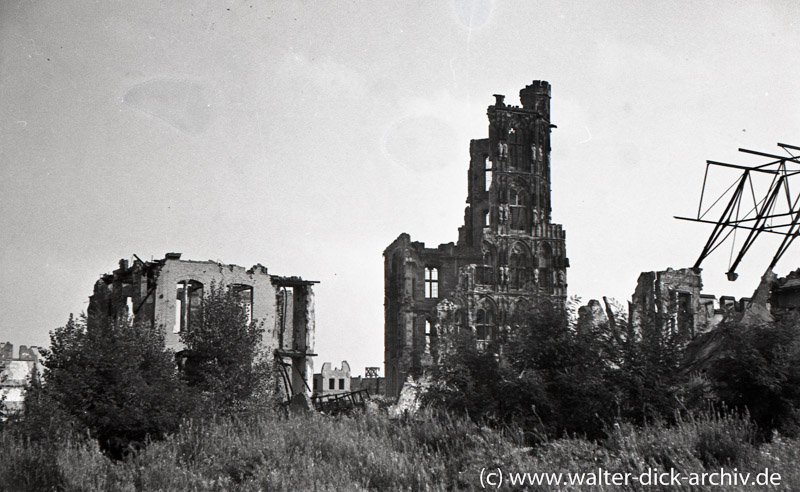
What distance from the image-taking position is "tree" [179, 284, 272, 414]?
27.5m

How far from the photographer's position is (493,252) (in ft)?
177

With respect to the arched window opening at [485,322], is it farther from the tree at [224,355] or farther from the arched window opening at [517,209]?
the tree at [224,355]

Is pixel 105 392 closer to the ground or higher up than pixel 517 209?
closer to the ground

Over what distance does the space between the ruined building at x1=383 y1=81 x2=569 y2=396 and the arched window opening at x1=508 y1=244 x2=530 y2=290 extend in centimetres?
6

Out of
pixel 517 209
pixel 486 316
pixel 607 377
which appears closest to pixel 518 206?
pixel 517 209

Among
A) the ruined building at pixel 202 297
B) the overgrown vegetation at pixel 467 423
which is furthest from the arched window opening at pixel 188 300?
the overgrown vegetation at pixel 467 423

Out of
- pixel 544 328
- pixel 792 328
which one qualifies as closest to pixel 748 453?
pixel 792 328

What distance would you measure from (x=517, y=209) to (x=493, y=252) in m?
3.40

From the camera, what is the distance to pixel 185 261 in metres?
36.1

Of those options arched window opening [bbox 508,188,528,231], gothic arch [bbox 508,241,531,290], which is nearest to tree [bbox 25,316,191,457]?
gothic arch [bbox 508,241,531,290]

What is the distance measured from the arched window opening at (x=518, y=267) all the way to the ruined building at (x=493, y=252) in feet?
0.20

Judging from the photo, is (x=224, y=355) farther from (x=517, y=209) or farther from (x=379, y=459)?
(x=517, y=209)

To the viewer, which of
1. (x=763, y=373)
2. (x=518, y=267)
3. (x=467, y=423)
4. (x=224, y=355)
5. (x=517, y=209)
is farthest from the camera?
(x=517, y=209)

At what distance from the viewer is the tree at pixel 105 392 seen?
17625 mm
